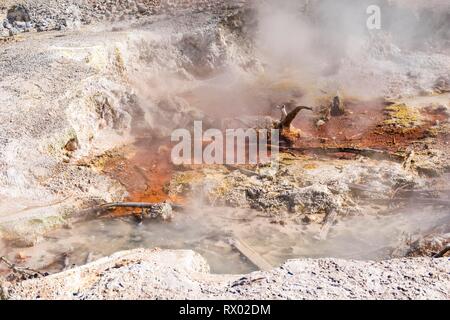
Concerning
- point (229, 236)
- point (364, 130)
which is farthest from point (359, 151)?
point (229, 236)

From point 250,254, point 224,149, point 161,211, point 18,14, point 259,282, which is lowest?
point 250,254

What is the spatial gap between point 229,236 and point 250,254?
0.50 meters

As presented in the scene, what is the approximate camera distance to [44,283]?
11.2 ft

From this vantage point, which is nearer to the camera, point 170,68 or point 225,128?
point 225,128

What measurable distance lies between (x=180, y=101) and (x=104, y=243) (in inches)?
145

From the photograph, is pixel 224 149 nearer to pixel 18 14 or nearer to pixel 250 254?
pixel 250 254

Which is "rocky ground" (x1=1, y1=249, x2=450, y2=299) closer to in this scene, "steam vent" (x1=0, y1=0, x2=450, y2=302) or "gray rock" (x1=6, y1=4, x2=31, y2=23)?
"steam vent" (x1=0, y1=0, x2=450, y2=302)

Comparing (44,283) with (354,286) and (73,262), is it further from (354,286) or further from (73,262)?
(354,286)

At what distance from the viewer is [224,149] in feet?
24.3

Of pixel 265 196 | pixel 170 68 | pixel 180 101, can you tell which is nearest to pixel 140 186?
pixel 265 196

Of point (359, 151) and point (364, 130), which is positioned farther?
point (364, 130)

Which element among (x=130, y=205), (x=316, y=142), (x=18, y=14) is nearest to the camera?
(x=130, y=205)

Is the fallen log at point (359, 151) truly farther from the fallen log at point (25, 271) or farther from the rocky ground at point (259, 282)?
the fallen log at point (25, 271)

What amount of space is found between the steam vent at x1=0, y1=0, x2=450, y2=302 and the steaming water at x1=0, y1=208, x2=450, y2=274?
0.08 feet
